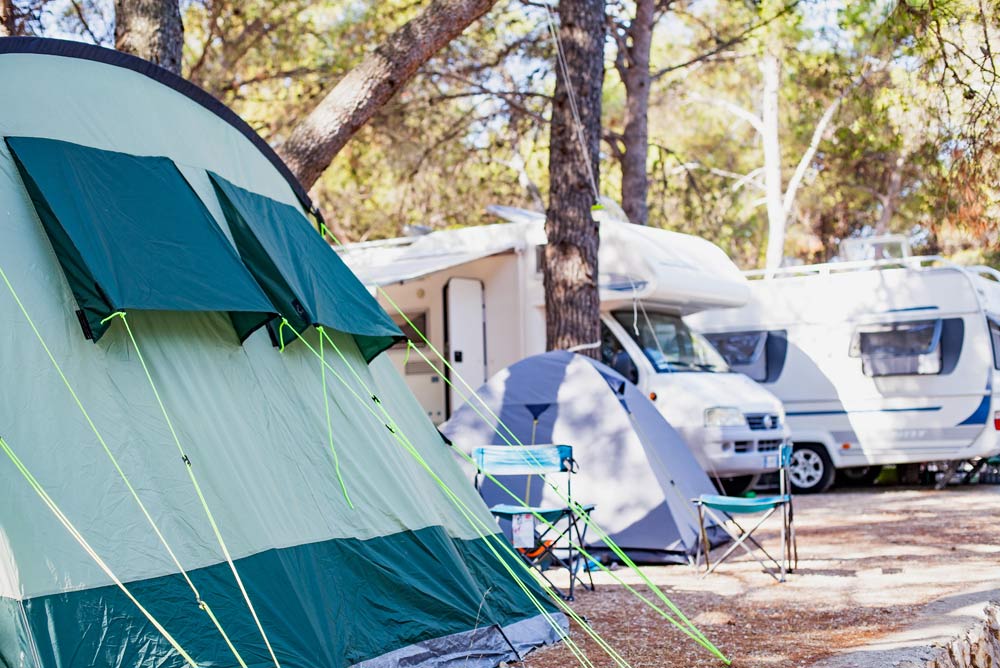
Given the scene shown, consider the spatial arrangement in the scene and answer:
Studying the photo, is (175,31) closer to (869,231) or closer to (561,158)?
(561,158)

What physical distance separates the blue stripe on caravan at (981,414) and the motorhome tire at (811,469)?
152 centimetres

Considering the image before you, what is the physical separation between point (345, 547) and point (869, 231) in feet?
72.9

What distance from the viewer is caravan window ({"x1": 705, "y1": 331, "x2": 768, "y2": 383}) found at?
12836mm

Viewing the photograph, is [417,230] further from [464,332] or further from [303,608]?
[303,608]

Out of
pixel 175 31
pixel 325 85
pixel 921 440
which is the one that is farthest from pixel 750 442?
pixel 325 85

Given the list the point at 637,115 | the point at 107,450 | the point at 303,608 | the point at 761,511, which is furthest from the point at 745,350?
the point at 107,450

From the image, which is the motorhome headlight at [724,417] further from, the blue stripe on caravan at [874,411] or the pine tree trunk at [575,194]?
the blue stripe on caravan at [874,411]

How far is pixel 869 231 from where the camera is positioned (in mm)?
25000

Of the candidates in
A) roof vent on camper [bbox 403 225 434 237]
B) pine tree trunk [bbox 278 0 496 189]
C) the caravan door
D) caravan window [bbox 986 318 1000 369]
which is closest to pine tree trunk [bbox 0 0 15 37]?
pine tree trunk [bbox 278 0 496 189]

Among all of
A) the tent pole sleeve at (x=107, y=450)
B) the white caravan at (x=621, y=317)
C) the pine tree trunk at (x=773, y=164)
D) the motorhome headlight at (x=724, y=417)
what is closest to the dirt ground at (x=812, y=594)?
the motorhome headlight at (x=724, y=417)

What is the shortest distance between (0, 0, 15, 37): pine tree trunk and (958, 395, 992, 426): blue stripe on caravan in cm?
918

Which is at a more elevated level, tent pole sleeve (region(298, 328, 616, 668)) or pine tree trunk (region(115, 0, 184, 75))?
pine tree trunk (region(115, 0, 184, 75))

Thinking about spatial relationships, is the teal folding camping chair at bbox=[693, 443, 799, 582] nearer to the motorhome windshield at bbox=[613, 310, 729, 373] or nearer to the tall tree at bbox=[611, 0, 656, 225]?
the motorhome windshield at bbox=[613, 310, 729, 373]

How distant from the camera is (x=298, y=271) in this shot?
16.9ft
